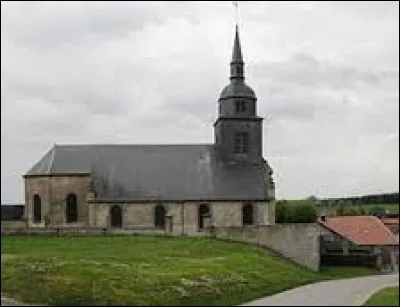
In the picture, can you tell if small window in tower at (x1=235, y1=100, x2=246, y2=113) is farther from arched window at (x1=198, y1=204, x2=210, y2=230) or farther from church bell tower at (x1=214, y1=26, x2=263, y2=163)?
arched window at (x1=198, y1=204, x2=210, y2=230)

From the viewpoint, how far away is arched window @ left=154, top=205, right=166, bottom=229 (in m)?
54.4

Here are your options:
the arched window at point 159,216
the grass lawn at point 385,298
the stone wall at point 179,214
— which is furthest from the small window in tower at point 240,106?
the grass lawn at point 385,298

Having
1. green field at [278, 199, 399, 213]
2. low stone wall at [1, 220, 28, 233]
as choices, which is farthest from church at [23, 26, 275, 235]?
green field at [278, 199, 399, 213]

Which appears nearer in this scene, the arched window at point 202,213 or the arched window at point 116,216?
the arched window at point 202,213

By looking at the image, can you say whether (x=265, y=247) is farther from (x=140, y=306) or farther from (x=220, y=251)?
(x=140, y=306)

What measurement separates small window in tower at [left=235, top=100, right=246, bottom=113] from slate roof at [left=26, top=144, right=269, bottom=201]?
3167 mm

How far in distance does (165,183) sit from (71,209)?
21.6 feet

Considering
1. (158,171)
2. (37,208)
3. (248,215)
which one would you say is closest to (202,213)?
(248,215)

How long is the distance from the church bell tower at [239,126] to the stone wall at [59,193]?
9.76 metres

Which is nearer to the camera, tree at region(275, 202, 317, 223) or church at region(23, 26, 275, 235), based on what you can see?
church at region(23, 26, 275, 235)

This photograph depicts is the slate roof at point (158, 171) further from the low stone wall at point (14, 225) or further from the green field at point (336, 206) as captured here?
the green field at point (336, 206)

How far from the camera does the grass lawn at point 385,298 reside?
27891 millimetres

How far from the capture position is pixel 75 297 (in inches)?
1109

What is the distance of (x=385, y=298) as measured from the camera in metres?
29.7
